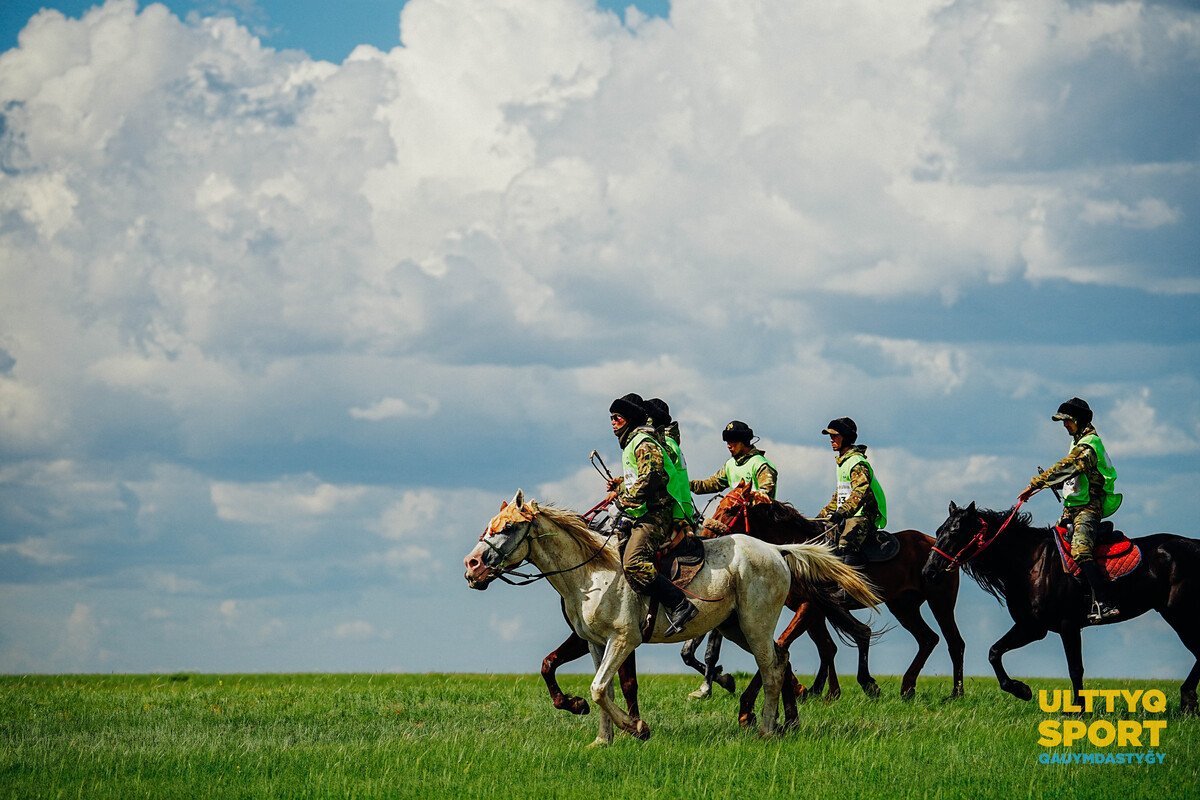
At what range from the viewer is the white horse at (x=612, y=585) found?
12430mm

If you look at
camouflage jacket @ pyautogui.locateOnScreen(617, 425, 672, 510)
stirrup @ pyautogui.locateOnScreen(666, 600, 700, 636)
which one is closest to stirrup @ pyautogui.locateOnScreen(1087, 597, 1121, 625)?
stirrup @ pyautogui.locateOnScreen(666, 600, 700, 636)

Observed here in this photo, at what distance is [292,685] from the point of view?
20531 millimetres

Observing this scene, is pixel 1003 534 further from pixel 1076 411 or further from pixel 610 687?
pixel 610 687

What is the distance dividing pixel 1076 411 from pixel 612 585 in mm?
6227

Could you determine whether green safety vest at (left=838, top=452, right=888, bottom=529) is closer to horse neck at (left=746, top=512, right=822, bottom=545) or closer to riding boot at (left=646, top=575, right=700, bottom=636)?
horse neck at (left=746, top=512, right=822, bottom=545)

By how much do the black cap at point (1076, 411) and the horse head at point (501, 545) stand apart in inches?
265

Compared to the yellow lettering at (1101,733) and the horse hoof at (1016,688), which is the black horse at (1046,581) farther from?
the yellow lettering at (1101,733)

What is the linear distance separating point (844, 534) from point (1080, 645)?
120 inches

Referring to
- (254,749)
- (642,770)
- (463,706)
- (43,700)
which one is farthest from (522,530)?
(43,700)

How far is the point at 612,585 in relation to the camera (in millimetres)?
12688

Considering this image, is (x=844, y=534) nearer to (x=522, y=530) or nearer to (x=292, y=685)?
(x=522, y=530)

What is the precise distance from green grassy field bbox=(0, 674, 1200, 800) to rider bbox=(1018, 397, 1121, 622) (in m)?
1.60

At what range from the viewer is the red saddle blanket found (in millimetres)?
14766

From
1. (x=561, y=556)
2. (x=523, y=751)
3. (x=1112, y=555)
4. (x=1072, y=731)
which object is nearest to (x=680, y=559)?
(x=561, y=556)
